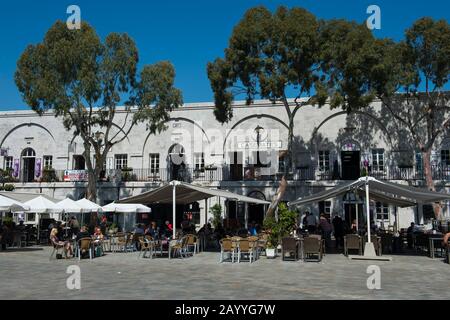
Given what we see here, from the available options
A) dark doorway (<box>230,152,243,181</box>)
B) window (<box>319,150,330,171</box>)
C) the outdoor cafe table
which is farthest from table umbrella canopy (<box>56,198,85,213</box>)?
window (<box>319,150,330,171</box>)

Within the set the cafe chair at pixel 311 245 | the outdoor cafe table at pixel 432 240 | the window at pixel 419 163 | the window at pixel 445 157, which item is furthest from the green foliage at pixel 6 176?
the window at pixel 445 157

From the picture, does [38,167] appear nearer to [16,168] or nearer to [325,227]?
[16,168]

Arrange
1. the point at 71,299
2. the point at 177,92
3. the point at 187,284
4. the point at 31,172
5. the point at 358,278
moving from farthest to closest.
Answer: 1. the point at 31,172
2. the point at 177,92
3. the point at 358,278
4. the point at 187,284
5. the point at 71,299

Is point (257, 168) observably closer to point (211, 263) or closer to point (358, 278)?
point (211, 263)

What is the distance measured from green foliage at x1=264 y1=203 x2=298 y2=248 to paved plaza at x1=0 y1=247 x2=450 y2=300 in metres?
0.72

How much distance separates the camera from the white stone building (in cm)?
2652

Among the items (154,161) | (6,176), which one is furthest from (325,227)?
(6,176)

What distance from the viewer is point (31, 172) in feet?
104

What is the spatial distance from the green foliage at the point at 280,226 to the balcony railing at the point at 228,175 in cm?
1178

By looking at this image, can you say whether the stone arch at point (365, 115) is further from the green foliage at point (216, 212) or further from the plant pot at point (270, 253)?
the plant pot at point (270, 253)

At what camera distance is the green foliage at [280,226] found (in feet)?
49.3
